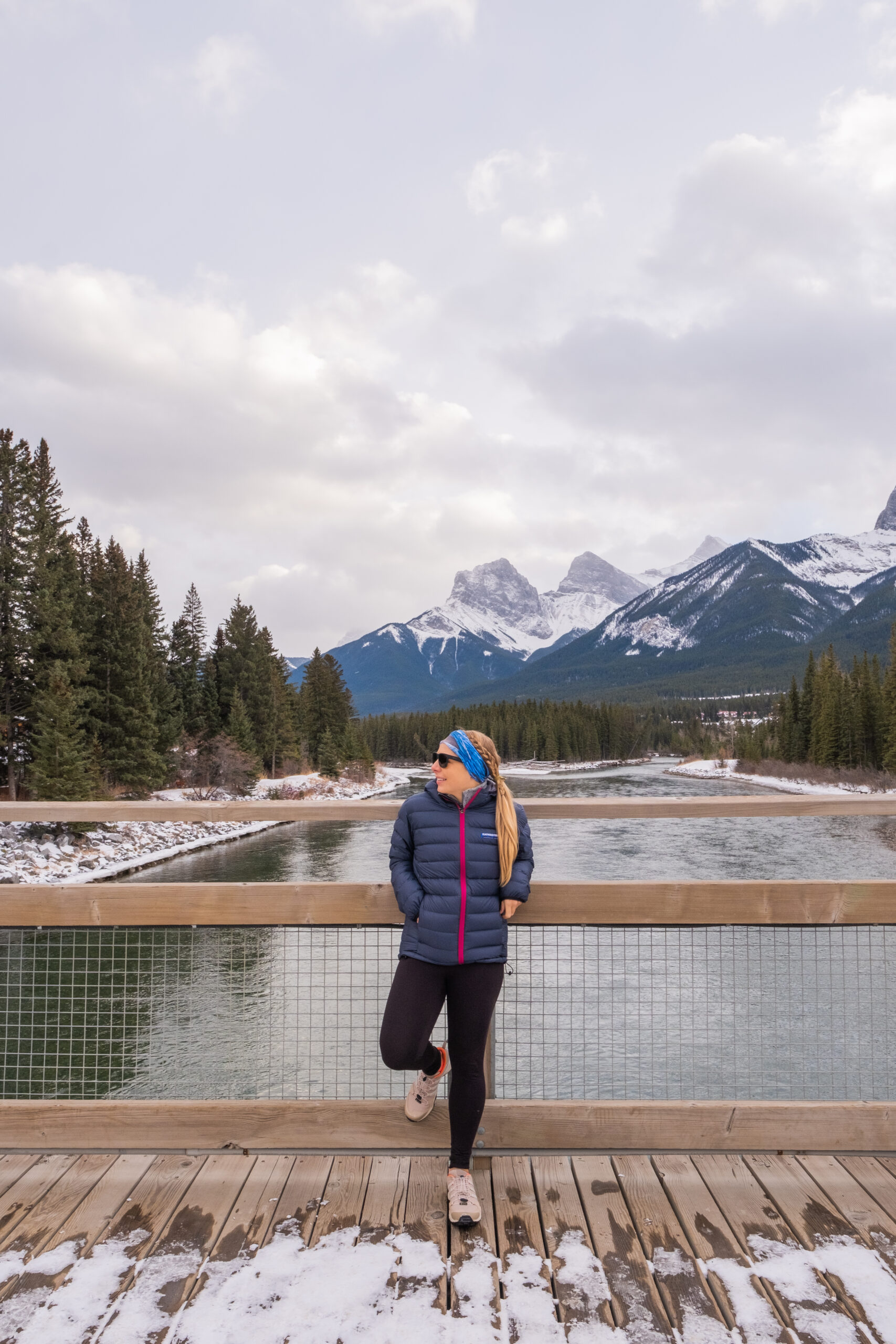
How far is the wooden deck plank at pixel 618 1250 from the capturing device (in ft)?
6.95

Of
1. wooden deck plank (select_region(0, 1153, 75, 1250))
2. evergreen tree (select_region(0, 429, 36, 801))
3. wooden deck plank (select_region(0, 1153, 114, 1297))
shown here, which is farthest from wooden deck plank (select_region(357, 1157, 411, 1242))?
evergreen tree (select_region(0, 429, 36, 801))

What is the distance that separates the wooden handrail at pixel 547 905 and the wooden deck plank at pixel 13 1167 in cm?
90

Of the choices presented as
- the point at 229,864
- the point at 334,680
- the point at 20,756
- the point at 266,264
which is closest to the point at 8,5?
the point at 266,264

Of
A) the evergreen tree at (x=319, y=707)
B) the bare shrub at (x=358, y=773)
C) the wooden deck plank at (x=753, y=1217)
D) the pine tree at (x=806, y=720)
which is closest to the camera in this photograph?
the wooden deck plank at (x=753, y=1217)

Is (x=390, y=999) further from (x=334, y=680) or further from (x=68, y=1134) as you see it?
(x=334, y=680)

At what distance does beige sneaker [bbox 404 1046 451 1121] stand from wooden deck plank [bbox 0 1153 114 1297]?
1.22 meters

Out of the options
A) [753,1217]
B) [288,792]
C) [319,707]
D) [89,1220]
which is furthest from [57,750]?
[319,707]

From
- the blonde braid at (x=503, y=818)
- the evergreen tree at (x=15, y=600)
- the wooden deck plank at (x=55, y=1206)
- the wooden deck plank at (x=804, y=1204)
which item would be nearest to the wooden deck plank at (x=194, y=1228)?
the wooden deck plank at (x=55, y=1206)

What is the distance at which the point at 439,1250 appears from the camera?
7.93 ft

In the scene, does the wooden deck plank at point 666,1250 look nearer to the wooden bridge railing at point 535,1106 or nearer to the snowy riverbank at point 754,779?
the wooden bridge railing at point 535,1106

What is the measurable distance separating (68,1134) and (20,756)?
29573 millimetres

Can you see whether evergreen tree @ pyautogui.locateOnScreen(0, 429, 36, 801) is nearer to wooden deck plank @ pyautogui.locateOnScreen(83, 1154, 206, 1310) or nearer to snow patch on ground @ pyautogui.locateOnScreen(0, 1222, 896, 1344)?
wooden deck plank @ pyautogui.locateOnScreen(83, 1154, 206, 1310)

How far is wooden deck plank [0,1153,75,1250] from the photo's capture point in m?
2.55

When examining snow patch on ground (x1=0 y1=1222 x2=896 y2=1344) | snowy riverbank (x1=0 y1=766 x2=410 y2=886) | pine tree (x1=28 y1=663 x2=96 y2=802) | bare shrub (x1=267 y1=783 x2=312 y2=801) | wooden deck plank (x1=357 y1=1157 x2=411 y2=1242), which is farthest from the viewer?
bare shrub (x1=267 y1=783 x2=312 y2=801)
